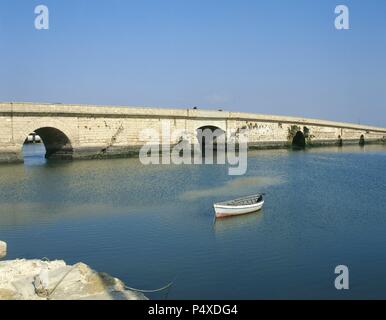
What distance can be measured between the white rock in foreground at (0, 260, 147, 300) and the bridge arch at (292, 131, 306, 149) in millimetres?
54176

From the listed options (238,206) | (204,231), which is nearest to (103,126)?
(238,206)

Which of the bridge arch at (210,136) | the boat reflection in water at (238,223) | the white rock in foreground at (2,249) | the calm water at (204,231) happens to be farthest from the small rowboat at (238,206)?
the bridge arch at (210,136)

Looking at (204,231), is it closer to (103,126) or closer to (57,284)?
(57,284)

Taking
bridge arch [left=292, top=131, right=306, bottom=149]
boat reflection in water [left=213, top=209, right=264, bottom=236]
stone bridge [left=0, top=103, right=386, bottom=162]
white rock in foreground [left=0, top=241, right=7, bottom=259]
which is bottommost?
boat reflection in water [left=213, top=209, right=264, bottom=236]

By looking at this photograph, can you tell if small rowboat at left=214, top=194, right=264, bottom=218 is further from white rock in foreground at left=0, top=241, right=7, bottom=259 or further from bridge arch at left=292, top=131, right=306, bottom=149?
bridge arch at left=292, top=131, right=306, bottom=149

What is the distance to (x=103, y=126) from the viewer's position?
40000 millimetres

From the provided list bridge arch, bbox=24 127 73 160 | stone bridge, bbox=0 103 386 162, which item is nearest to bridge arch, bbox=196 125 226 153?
stone bridge, bbox=0 103 386 162

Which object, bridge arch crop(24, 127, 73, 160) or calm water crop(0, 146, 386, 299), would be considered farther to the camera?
bridge arch crop(24, 127, 73, 160)

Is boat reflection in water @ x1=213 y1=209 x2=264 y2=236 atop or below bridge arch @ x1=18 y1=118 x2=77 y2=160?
below

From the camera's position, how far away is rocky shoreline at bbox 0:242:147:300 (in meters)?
8.72

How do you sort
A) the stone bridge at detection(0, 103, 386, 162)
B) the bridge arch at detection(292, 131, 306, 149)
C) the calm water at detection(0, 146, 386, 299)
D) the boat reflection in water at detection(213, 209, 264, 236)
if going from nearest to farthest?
1. the calm water at detection(0, 146, 386, 299)
2. the boat reflection in water at detection(213, 209, 264, 236)
3. the stone bridge at detection(0, 103, 386, 162)
4. the bridge arch at detection(292, 131, 306, 149)

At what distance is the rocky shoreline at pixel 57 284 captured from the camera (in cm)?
→ 872

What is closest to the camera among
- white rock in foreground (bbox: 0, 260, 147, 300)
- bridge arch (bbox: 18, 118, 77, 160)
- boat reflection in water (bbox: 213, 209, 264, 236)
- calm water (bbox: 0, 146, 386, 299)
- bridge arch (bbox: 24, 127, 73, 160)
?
white rock in foreground (bbox: 0, 260, 147, 300)

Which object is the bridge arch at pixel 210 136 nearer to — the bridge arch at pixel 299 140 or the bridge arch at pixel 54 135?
the bridge arch at pixel 299 140
